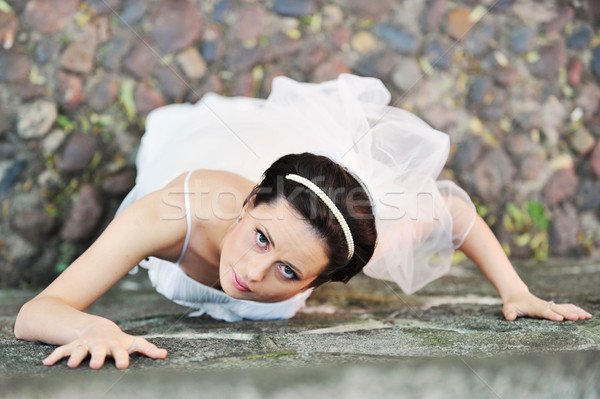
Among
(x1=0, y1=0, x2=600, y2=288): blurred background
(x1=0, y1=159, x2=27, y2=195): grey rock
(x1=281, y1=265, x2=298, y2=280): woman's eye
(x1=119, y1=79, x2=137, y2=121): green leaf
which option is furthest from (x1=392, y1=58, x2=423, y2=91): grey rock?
(x1=0, y1=159, x2=27, y2=195): grey rock

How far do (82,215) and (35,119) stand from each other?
19.0 inches

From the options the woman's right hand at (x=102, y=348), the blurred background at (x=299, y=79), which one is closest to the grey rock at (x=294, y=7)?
the blurred background at (x=299, y=79)

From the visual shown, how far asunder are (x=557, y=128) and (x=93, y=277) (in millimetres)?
2547

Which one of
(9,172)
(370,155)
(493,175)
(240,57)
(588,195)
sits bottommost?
(588,195)

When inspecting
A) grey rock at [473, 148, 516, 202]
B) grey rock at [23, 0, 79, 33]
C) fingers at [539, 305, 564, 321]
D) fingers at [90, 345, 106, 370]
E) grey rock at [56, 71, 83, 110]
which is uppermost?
grey rock at [23, 0, 79, 33]

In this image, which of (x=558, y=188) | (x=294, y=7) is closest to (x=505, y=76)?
(x=558, y=188)

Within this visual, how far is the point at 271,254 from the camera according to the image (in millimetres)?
1799

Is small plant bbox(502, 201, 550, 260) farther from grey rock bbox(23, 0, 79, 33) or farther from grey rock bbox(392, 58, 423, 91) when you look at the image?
grey rock bbox(23, 0, 79, 33)

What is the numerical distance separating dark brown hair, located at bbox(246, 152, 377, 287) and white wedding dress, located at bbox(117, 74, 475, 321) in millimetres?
75

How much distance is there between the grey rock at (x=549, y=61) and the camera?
3.38m

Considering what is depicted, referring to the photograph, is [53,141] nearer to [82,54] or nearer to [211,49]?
[82,54]

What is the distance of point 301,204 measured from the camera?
1819 millimetres

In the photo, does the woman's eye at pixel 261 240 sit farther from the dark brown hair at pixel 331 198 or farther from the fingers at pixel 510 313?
the fingers at pixel 510 313

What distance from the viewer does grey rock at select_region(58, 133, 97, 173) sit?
119 inches
